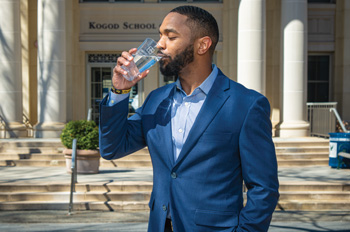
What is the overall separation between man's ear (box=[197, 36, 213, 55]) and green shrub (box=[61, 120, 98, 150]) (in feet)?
29.1

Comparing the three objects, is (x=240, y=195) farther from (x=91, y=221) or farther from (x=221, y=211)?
(x=91, y=221)

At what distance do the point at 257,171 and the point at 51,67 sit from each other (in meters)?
14.0

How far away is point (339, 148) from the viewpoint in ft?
43.3

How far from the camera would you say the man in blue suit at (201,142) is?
8.51ft

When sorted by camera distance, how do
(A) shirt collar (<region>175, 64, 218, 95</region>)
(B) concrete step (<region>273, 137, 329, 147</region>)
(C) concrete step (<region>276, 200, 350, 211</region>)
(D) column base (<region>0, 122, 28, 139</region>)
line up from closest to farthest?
1. (A) shirt collar (<region>175, 64, 218, 95</region>)
2. (C) concrete step (<region>276, 200, 350, 211</region>)
3. (B) concrete step (<region>273, 137, 329, 147</region>)
4. (D) column base (<region>0, 122, 28, 139</region>)

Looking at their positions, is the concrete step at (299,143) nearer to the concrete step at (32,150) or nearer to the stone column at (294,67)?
the stone column at (294,67)

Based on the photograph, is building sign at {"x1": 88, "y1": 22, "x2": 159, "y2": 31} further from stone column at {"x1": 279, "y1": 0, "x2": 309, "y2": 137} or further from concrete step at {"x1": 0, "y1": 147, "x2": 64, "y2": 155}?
concrete step at {"x1": 0, "y1": 147, "x2": 64, "y2": 155}

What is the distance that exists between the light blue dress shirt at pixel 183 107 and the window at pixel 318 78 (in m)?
17.3

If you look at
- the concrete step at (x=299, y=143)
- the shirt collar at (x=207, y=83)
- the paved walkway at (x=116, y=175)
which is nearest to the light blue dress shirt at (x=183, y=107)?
the shirt collar at (x=207, y=83)

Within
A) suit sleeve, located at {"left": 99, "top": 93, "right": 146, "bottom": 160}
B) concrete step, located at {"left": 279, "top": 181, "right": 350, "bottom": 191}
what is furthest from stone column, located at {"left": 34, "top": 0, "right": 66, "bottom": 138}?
suit sleeve, located at {"left": 99, "top": 93, "right": 146, "bottom": 160}

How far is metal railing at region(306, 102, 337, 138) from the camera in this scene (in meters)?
16.1

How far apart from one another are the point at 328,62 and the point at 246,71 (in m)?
5.00

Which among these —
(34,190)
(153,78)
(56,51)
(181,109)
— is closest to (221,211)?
(181,109)

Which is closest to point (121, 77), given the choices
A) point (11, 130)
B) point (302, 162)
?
point (302, 162)
